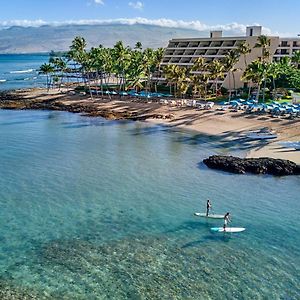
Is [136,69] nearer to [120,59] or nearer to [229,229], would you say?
[120,59]

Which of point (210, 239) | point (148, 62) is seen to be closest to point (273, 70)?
point (148, 62)

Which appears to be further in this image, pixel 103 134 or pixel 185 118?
pixel 185 118

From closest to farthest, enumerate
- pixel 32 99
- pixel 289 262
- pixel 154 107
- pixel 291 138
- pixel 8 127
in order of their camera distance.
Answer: pixel 289 262 → pixel 291 138 → pixel 8 127 → pixel 154 107 → pixel 32 99

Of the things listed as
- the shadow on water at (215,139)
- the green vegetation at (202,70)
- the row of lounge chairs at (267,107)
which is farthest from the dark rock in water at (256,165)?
the green vegetation at (202,70)

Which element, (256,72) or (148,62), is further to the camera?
(148,62)

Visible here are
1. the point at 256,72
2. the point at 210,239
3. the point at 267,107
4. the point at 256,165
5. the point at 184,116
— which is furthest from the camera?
the point at 184,116

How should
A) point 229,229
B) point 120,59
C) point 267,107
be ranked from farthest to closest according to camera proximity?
point 120,59 < point 267,107 < point 229,229

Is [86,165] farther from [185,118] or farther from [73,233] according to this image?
[185,118]

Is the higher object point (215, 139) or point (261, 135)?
point (261, 135)

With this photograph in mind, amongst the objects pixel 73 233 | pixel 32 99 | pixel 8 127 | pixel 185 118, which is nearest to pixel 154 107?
pixel 185 118
